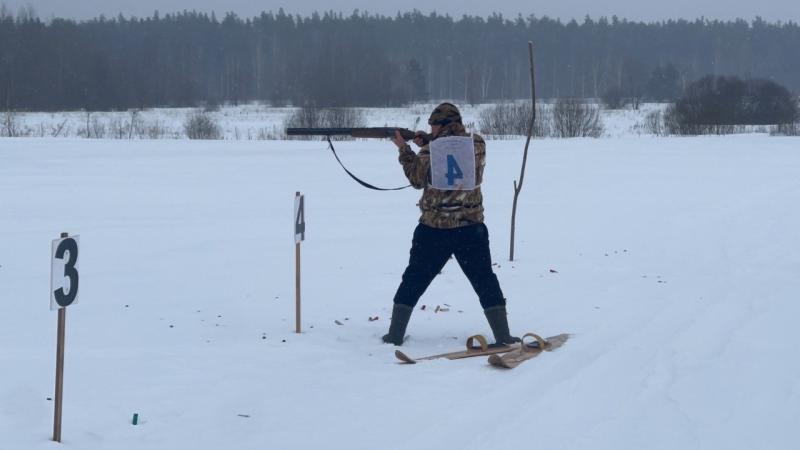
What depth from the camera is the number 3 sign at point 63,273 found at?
5.50 meters

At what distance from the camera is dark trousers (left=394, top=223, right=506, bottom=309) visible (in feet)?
25.7

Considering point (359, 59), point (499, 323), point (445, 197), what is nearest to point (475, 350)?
point (499, 323)

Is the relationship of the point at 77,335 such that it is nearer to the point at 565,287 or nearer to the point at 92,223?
the point at 565,287

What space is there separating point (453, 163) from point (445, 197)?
0.27 m

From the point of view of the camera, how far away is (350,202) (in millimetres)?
20891

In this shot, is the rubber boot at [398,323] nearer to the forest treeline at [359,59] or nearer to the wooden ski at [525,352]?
the wooden ski at [525,352]

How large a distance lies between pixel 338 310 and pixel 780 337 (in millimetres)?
4101

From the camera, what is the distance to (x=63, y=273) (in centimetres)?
560

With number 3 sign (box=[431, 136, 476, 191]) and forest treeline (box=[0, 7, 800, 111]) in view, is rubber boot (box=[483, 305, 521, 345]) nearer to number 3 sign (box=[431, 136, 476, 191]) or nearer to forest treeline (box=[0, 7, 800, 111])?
number 3 sign (box=[431, 136, 476, 191])

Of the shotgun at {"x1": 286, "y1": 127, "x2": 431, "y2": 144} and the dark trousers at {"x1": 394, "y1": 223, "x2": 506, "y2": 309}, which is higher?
the shotgun at {"x1": 286, "y1": 127, "x2": 431, "y2": 144}

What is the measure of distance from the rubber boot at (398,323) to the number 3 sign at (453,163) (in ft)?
3.48

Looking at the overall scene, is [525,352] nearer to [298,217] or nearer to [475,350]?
[475,350]

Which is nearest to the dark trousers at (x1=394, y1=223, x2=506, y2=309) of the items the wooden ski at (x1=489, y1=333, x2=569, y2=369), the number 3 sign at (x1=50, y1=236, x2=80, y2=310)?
the wooden ski at (x1=489, y1=333, x2=569, y2=369)

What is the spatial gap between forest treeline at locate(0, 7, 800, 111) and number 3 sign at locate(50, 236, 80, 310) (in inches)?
2271
